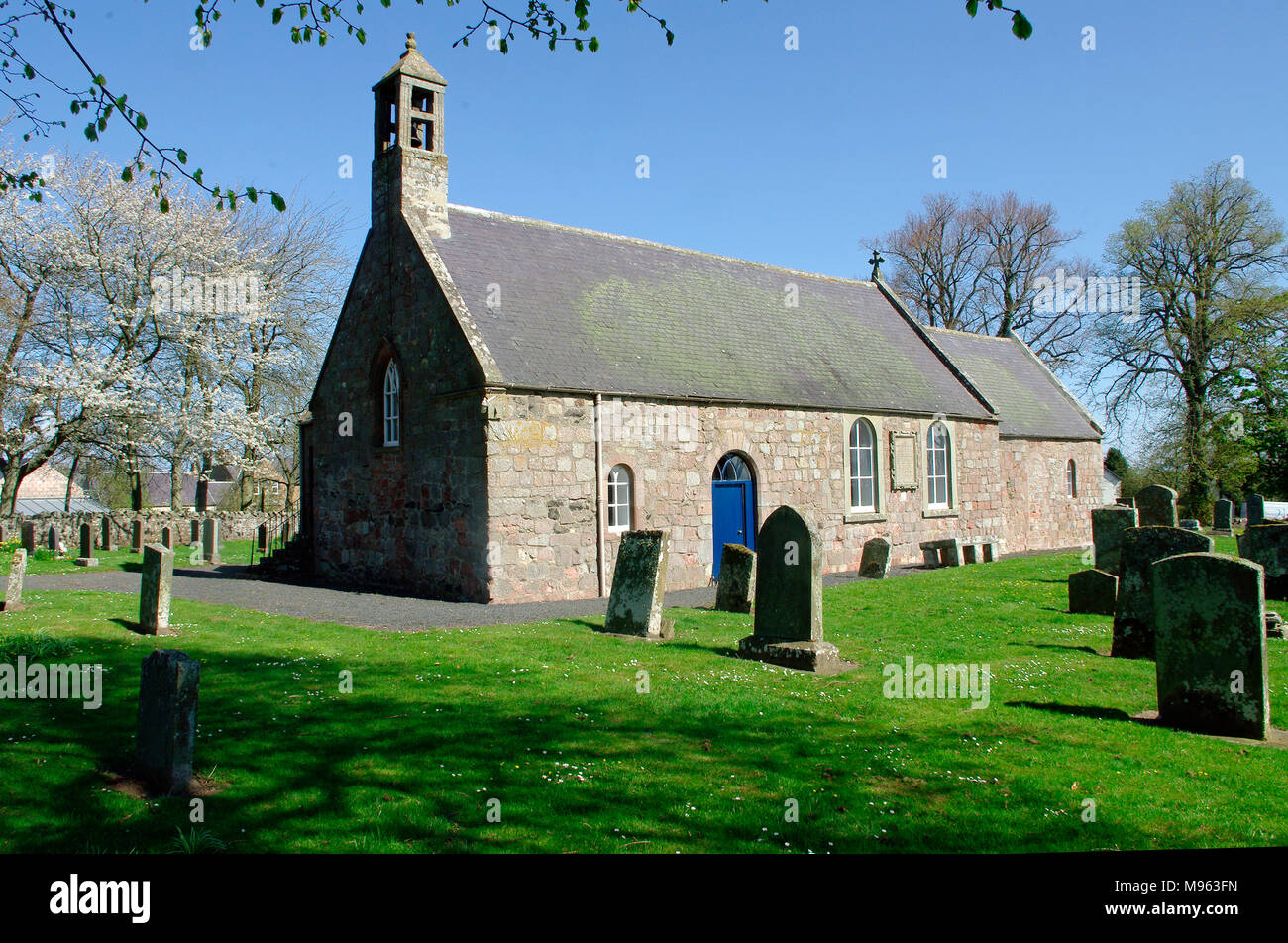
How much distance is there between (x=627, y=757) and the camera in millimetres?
6457

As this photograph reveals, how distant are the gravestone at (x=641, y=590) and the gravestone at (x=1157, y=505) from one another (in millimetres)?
9806

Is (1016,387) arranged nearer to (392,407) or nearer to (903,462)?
(903,462)

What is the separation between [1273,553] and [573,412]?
12.6m

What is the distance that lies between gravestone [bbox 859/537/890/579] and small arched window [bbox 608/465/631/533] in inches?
236

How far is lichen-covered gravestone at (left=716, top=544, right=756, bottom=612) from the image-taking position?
14.0 m

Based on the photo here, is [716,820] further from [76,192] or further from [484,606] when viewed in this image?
[76,192]

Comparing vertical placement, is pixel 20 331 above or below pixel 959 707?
above

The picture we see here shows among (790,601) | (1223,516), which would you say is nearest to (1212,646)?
(790,601)

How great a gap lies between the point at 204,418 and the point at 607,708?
97.0 feet
